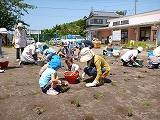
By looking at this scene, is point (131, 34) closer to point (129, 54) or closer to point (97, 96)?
point (129, 54)

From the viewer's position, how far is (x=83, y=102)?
131 inches

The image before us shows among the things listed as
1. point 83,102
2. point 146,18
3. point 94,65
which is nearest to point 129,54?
point 94,65

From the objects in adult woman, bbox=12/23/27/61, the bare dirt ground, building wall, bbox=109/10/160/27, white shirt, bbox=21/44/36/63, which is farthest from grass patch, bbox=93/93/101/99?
building wall, bbox=109/10/160/27

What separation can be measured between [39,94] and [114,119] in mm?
1852

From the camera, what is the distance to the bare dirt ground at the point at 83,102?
110 inches

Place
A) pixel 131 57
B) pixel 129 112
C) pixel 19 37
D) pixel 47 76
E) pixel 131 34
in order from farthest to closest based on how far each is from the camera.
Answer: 1. pixel 131 34
2. pixel 19 37
3. pixel 131 57
4. pixel 47 76
5. pixel 129 112

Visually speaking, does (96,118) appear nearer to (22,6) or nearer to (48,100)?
(48,100)

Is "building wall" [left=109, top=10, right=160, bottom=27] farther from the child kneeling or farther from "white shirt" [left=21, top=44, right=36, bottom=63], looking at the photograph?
the child kneeling

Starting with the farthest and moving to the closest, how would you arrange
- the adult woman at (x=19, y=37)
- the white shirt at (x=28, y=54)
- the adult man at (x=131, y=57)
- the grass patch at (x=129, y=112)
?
the adult woman at (x=19, y=37)
the white shirt at (x=28, y=54)
the adult man at (x=131, y=57)
the grass patch at (x=129, y=112)

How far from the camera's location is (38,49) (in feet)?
23.9

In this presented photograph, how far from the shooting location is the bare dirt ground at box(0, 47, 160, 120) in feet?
9.14

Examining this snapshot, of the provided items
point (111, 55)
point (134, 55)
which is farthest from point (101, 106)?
point (111, 55)

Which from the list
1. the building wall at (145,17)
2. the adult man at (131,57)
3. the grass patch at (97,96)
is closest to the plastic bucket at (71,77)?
the grass patch at (97,96)

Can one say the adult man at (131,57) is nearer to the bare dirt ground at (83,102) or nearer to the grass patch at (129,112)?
the bare dirt ground at (83,102)
